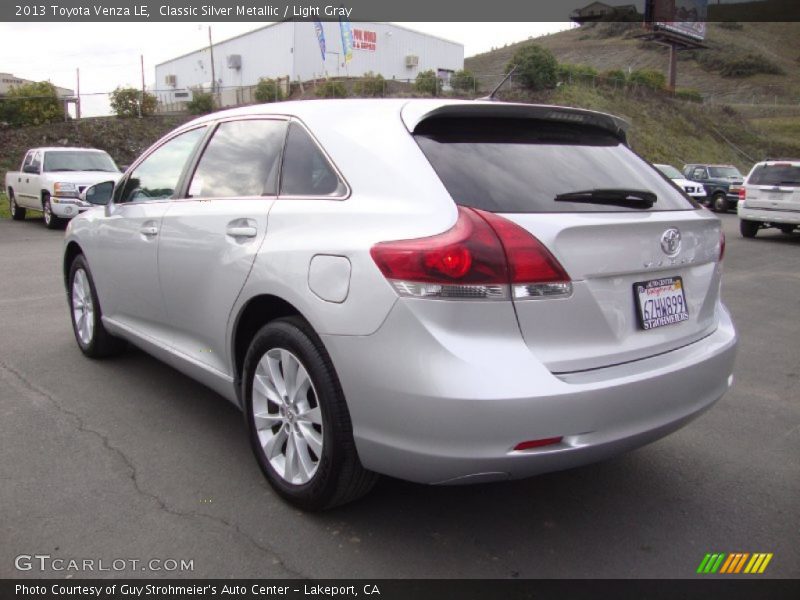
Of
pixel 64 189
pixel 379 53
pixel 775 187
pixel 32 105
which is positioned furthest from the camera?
pixel 379 53

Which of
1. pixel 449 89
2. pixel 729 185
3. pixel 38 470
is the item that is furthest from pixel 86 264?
pixel 449 89

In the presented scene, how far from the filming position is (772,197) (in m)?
14.5

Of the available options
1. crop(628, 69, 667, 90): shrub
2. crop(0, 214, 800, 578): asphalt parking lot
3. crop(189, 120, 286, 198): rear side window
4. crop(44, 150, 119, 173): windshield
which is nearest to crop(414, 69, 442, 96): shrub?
crop(628, 69, 667, 90): shrub

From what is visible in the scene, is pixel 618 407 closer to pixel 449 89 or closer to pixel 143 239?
pixel 143 239

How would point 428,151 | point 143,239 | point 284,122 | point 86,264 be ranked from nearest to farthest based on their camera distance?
point 428,151 < point 284,122 < point 143,239 < point 86,264

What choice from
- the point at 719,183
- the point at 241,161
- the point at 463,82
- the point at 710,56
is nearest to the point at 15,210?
the point at 241,161

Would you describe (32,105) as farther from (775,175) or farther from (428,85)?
(775,175)

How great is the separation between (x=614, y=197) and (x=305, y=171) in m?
1.33

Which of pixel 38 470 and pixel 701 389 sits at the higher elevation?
pixel 701 389

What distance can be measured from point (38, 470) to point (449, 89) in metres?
36.5

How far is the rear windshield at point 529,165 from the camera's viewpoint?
8.50 ft

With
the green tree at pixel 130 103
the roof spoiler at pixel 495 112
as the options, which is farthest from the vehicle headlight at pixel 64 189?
the green tree at pixel 130 103

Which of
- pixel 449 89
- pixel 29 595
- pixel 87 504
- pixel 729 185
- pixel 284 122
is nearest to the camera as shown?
pixel 29 595

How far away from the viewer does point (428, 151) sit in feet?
8.75
